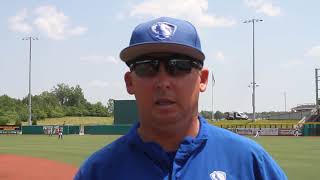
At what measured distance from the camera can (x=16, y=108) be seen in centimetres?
11169

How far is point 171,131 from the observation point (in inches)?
96.5

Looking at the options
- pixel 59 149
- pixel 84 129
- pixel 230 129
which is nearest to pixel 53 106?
pixel 84 129

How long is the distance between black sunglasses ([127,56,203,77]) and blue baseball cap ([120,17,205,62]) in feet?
0.10

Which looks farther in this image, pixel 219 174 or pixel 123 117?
pixel 123 117

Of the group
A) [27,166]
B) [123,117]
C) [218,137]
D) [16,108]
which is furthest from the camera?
[16,108]

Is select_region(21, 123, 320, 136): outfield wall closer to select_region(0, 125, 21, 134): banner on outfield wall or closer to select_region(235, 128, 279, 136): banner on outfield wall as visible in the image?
select_region(235, 128, 279, 136): banner on outfield wall

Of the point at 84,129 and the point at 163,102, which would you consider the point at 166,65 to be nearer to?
the point at 163,102

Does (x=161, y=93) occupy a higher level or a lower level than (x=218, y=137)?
higher

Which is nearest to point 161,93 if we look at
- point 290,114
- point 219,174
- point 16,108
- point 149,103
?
point 149,103

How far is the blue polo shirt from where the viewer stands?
240 cm

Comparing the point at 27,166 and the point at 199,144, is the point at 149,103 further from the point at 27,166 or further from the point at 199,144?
the point at 27,166

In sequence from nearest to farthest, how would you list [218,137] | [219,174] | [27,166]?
[219,174]
[218,137]
[27,166]

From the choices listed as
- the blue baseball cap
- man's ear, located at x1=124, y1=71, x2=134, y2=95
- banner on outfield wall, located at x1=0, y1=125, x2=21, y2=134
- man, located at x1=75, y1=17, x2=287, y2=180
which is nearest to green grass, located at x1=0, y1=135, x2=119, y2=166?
man's ear, located at x1=124, y1=71, x2=134, y2=95

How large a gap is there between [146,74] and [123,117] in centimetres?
5787
